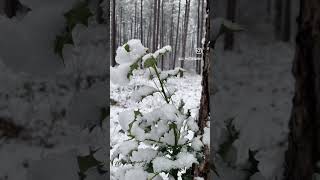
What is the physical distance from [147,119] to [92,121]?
3.20 ft

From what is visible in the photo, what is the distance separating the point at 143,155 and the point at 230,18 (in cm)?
113

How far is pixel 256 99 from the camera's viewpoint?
2.84 ft

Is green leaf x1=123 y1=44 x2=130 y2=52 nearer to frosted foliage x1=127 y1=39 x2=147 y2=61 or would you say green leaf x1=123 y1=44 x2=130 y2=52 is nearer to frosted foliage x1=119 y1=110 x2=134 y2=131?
frosted foliage x1=127 y1=39 x2=147 y2=61

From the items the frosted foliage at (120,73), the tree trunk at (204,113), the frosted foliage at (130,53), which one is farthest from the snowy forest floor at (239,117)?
the tree trunk at (204,113)

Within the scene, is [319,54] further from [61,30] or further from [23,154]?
[23,154]

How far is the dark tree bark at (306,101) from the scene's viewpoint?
0.84 m

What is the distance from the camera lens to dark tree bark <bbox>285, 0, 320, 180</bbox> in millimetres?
836

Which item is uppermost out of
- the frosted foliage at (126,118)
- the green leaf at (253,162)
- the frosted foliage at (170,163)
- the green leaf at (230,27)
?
the green leaf at (230,27)

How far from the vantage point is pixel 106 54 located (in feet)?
2.49

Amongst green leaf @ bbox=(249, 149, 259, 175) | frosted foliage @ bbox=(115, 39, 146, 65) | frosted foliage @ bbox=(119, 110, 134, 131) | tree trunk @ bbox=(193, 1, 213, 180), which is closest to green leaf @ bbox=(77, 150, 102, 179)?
green leaf @ bbox=(249, 149, 259, 175)

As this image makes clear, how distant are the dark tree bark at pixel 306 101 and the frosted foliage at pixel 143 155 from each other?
995 mm

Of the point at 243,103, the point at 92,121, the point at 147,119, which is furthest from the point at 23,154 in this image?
the point at 147,119

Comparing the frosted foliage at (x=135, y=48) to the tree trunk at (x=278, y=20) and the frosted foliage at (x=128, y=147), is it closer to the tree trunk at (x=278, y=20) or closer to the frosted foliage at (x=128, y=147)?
the frosted foliage at (x=128, y=147)

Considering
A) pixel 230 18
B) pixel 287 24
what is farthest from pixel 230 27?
pixel 287 24
